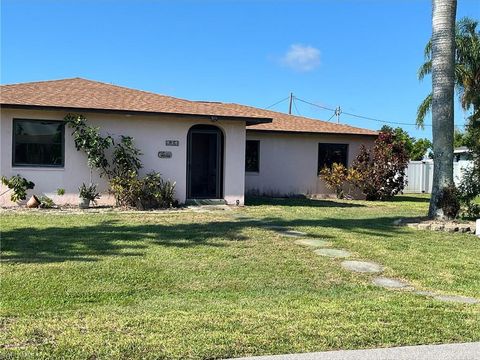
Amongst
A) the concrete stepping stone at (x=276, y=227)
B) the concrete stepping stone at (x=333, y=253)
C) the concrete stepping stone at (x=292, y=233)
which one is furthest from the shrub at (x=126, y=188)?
the concrete stepping stone at (x=333, y=253)

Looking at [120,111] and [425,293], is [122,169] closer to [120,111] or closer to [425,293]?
[120,111]

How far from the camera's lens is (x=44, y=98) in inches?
610

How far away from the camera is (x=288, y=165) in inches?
872

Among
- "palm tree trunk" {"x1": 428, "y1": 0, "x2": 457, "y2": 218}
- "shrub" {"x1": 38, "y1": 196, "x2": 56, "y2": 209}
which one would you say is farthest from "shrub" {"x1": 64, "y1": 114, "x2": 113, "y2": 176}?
"palm tree trunk" {"x1": 428, "y1": 0, "x2": 457, "y2": 218}

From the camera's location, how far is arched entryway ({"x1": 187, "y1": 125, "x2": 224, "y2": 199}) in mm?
17234

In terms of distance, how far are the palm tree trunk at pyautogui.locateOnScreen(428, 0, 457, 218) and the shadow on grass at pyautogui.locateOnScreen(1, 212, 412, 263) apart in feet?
5.65

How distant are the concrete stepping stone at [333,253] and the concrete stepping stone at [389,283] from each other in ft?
4.43

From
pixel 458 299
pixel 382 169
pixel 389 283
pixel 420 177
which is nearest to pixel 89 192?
pixel 389 283

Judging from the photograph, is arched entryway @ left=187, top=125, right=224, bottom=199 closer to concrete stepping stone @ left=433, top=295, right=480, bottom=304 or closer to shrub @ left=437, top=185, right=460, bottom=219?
shrub @ left=437, top=185, right=460, bottom=219

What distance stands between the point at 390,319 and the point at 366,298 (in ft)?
2.95

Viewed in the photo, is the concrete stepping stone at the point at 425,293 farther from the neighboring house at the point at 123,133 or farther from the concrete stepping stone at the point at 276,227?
the neighboring house at the point at 123,133

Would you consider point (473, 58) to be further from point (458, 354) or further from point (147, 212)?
point (458, 354)

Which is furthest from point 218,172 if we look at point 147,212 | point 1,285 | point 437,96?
point 1,285

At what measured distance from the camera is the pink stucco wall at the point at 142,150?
1503 centimetres
